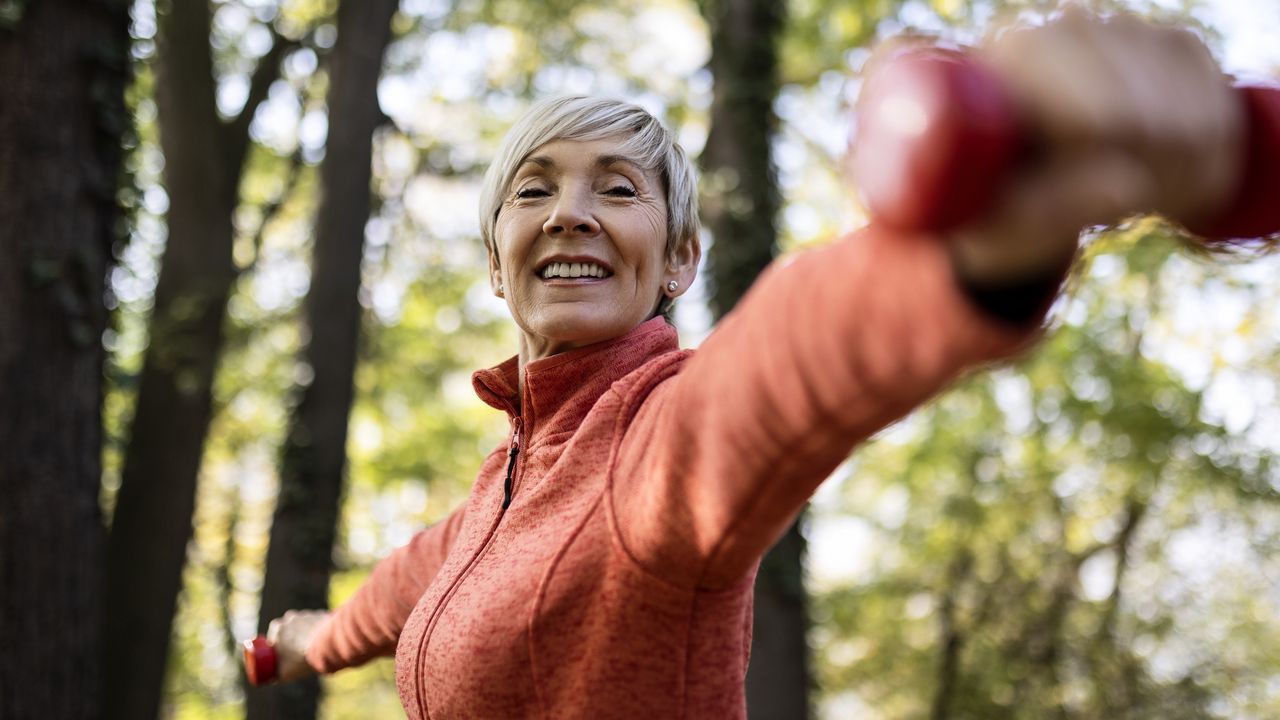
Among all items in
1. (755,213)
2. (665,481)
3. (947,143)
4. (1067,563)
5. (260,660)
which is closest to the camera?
(947,143)

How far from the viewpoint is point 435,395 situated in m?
12.7

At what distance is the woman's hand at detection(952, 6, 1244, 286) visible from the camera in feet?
2.50

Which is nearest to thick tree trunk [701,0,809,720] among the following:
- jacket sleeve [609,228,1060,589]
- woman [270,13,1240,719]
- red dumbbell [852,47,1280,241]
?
woman [270,13,1240,719]

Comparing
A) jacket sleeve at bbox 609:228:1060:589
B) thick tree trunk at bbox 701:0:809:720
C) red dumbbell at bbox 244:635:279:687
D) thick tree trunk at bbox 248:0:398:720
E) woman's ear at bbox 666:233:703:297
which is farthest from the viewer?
thick tree trunk at bbox 248:0:398:720

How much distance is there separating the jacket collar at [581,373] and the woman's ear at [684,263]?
115 millimetres

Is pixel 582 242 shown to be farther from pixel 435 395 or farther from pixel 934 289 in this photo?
pixel 435 395

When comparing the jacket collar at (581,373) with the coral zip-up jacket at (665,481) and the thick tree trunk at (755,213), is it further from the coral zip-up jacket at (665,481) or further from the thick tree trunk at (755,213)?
the thick tree trunk at (755,213)

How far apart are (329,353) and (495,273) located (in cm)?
514

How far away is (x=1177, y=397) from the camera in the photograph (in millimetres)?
10445

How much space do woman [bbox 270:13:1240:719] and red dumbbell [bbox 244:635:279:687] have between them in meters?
0.36

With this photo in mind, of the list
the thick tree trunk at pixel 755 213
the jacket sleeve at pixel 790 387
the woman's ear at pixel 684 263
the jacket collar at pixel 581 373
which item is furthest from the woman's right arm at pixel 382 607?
the thick tree trunk at pixel 755 213

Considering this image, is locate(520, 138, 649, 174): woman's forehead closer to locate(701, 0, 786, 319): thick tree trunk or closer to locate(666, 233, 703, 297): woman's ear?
locate(666, 233, 703, 297): woman's ear

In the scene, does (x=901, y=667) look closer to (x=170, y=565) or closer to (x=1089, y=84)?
(x=170, y=565)

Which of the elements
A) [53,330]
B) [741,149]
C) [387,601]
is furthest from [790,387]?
[741,149]
